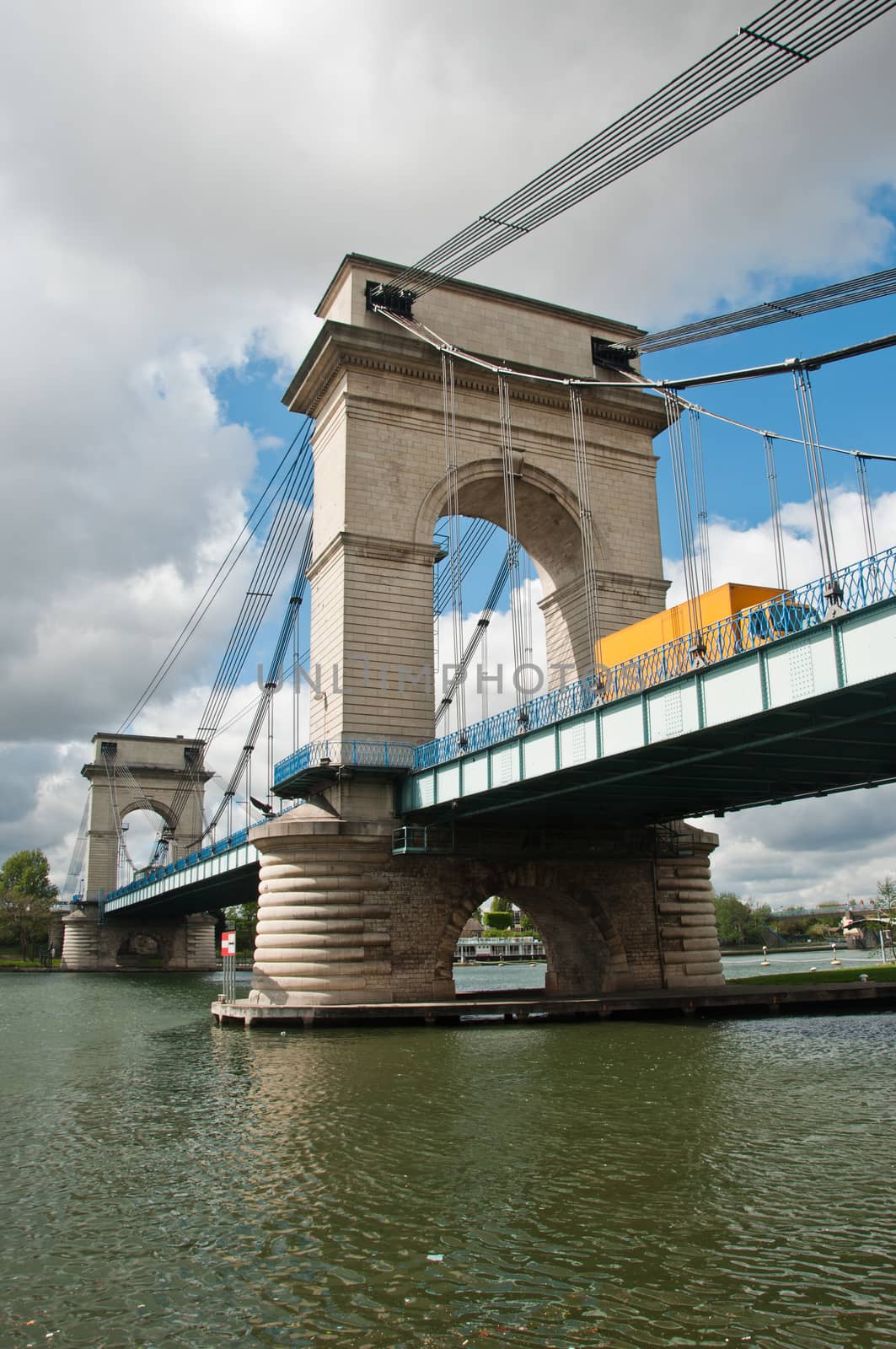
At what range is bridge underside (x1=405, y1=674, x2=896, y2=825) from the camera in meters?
20.4

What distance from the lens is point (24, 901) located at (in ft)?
342

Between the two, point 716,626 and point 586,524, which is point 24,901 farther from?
point 716,626

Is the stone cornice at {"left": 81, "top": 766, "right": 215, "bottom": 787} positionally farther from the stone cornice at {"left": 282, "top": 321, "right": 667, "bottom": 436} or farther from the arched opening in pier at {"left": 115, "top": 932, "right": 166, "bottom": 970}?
the stone cornice at {"left": 282, "top": 321, "right": 667, "bottom": 436}

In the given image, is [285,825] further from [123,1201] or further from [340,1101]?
[123,1201]

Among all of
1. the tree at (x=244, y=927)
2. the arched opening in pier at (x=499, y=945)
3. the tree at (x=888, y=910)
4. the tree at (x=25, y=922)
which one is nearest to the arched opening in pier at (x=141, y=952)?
the tree at (x=25, y=922)

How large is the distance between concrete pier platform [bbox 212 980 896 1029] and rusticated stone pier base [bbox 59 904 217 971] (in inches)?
2525

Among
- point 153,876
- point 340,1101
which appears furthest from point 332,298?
point 153,876

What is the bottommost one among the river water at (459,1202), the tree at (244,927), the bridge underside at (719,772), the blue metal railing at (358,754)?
the river water at (459,1202)

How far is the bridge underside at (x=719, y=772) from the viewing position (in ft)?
66.9

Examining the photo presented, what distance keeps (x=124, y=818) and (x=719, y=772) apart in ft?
305

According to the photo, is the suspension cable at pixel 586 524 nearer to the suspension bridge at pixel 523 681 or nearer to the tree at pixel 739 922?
the suspension bridge at pixel 523 681

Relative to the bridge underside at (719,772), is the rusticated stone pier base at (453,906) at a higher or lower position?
lower

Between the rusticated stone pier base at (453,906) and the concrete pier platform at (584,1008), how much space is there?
1.00 m

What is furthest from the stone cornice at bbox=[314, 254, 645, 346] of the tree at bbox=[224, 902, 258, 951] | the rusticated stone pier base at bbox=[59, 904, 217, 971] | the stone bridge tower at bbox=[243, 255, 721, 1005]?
the tree at bbox=[224, 902, 258, 951]
